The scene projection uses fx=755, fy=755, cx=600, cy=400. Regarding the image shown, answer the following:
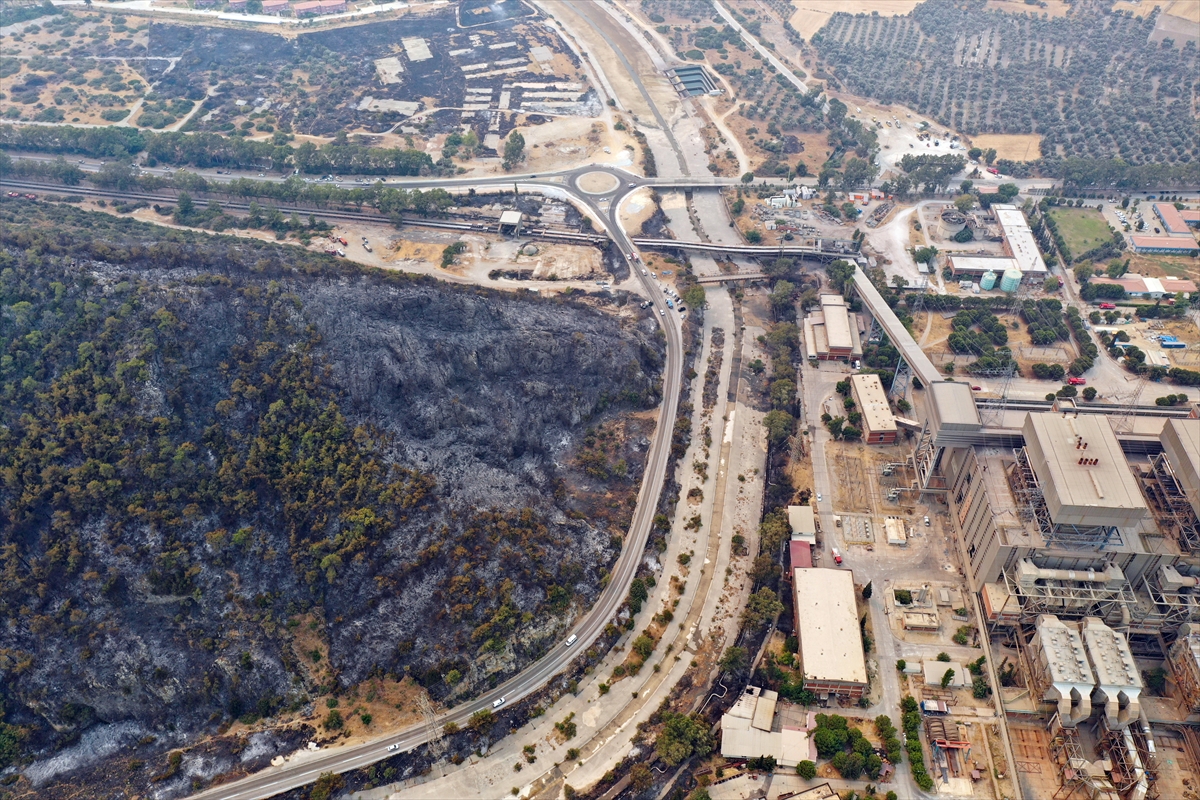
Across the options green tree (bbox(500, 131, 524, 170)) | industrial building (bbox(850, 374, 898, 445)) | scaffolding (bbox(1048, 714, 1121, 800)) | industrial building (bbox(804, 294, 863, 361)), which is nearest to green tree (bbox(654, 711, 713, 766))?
scaffolding (bbox(1048, 714, 1121, 800))

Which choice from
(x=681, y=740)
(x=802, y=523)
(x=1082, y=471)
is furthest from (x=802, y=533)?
(x=1082, y=471)

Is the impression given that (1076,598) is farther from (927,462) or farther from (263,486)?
(263,486)

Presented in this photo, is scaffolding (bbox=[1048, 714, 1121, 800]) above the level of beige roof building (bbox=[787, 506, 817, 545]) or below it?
below

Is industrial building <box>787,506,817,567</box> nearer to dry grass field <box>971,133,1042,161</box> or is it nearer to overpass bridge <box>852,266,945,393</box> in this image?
overpass bridge <box>852,266,945,393</box>

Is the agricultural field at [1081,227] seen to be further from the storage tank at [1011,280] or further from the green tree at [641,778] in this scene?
the green tree at [641,778]

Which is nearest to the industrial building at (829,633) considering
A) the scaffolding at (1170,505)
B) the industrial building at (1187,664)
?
the industrial building at (1187,664)

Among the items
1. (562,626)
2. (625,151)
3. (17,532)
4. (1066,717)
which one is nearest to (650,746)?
(562,626)

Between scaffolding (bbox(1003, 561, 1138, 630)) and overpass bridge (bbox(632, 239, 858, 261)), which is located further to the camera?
overpass bridge (bbox(632, 239, 858, 261))

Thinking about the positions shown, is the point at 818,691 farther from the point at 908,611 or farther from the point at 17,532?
the point at 17,532
